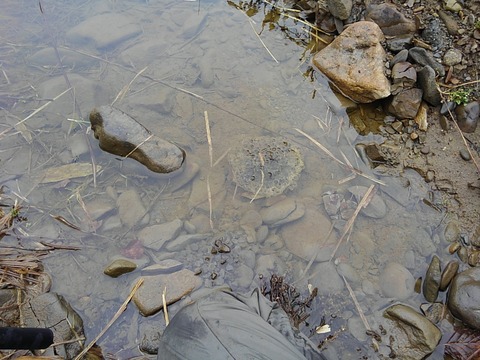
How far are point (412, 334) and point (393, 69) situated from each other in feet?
8.77

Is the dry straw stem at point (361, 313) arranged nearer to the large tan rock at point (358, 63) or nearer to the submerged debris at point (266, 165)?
the submerged debris at point (266, 165)

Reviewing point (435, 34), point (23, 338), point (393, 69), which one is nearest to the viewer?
point (23, 338)

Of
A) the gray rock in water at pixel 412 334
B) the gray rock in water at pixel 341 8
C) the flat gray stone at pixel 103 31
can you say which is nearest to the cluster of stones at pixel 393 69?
the gray rock in water at pixel 341 8

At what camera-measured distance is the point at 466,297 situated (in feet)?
9.77

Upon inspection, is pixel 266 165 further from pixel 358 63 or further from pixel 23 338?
pixel 23 338

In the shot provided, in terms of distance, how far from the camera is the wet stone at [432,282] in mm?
3145

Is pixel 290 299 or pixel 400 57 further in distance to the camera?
pixel 400 57

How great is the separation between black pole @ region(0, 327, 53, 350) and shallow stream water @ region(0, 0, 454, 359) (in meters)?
0.81

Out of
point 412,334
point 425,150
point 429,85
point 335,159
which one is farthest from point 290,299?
point 429,85

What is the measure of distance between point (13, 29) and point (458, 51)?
18.0ft

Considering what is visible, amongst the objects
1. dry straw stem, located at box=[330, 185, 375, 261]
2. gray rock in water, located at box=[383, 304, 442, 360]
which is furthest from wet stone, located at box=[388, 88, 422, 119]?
gray rock in water, located at box=[383, 304, 442, 360]

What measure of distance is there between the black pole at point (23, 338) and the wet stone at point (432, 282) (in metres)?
2.78

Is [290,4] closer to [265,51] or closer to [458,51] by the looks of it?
[265,51]

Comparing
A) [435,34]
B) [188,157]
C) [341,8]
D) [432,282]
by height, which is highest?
[341,8]
